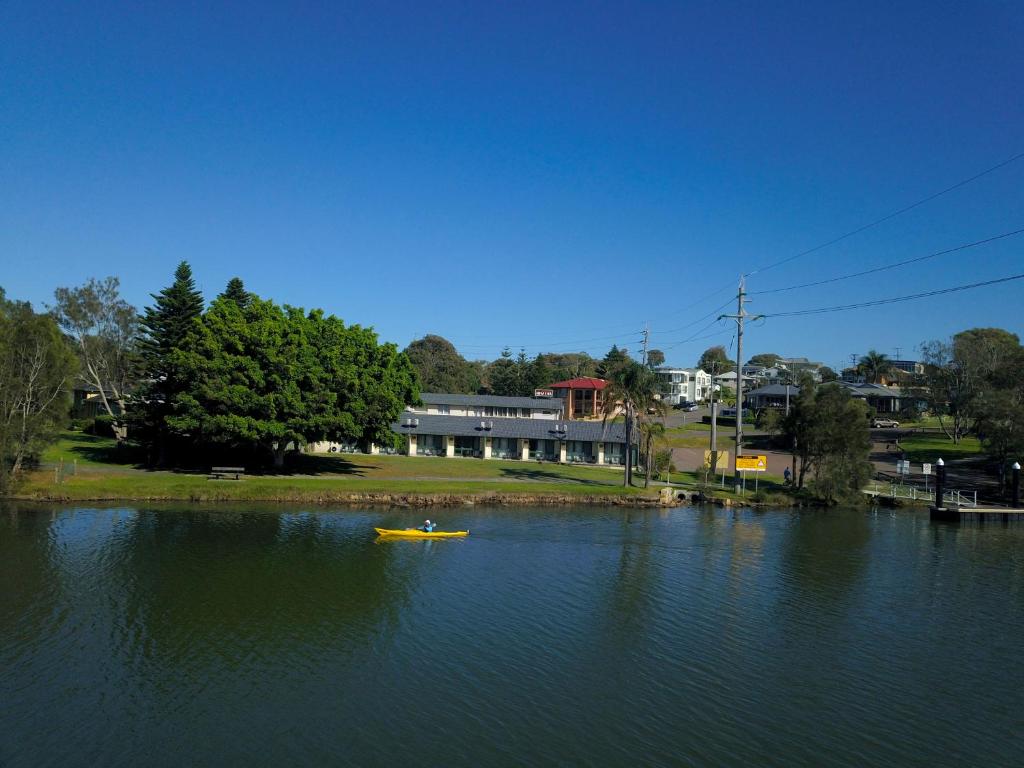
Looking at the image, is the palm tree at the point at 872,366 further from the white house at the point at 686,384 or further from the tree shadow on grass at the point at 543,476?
the tree shadow on grass at the point at 543,476

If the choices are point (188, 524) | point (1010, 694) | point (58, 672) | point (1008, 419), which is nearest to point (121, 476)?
point (188, 524)

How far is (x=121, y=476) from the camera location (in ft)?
184

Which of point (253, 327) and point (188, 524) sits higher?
point (253, 327)

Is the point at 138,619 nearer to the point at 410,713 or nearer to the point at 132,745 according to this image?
the point at 132,745

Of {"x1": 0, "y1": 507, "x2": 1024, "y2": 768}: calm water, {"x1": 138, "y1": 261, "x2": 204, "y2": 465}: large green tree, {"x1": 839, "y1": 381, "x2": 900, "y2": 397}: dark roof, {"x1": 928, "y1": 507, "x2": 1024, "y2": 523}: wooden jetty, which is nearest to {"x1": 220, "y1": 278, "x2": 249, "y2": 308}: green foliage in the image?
{"x1": 138, "y1": 261, "x2": 204, "y2": 465}: large green tree

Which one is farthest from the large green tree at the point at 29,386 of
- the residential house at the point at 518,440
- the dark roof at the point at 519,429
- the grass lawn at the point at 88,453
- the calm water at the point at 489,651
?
the residential house at the point at 518,440

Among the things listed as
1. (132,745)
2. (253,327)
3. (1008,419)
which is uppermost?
(253,327)

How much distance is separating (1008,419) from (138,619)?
69448 mm

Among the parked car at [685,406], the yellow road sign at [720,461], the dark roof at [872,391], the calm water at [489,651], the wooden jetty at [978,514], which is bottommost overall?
the calm water at [489,651]

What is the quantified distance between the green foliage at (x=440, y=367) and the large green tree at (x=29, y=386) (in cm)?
7493

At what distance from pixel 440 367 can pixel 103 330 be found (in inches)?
3321

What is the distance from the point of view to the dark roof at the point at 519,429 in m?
85.1

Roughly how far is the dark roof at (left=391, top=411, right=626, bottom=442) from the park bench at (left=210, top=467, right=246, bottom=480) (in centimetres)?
2685

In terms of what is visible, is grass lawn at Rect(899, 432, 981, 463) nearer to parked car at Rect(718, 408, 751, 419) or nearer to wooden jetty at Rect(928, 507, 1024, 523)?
wooden jetty at Rect(928, 507, 1024, 523)
